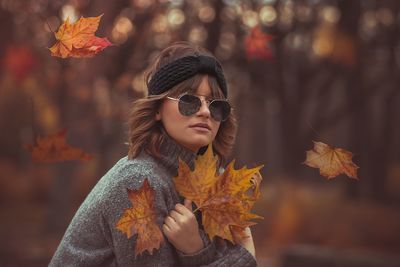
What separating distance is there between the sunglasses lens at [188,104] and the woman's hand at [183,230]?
368 mm

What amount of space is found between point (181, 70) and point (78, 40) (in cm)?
55

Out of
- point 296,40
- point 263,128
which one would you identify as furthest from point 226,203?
point 263,128

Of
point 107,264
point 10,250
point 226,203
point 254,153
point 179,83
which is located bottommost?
point 254,153

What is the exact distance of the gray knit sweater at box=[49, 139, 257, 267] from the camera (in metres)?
2.67

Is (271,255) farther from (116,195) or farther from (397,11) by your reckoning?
(116,195)

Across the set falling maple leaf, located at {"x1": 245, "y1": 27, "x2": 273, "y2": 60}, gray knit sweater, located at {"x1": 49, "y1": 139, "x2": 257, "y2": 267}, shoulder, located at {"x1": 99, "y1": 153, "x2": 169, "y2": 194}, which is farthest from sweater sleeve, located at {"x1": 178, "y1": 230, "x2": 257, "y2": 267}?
falling maple leaf, located at {"x1": 245, "y1": 27, "x2": 273, "y2": 60}

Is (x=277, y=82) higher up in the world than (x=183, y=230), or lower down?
lower down

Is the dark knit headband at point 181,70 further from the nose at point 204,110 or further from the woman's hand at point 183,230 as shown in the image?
the woman's hand at point 183,230

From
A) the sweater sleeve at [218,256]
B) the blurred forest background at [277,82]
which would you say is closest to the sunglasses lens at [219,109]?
the sweater sleeve at [218,256]

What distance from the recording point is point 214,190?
2.67 meters

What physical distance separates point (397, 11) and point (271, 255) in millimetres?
5149

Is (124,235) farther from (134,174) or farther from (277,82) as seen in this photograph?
(277,82)

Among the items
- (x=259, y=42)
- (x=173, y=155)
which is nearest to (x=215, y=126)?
(x=173, y=155)

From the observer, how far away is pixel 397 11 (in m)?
13.6
